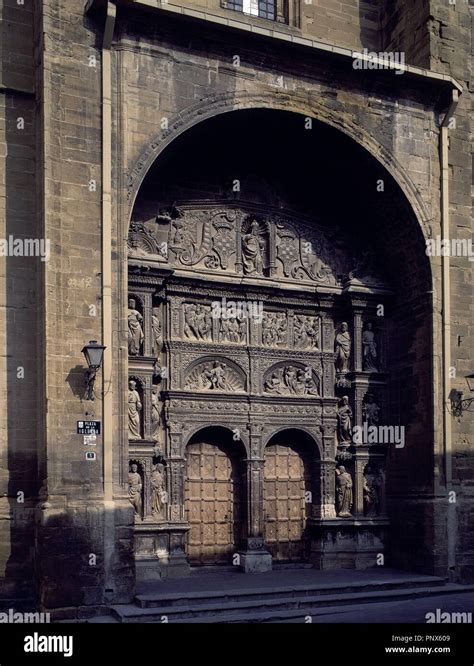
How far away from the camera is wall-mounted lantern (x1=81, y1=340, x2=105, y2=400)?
1350cm

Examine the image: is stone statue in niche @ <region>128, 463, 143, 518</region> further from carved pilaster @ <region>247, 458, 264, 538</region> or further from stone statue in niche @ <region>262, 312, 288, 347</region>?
stone statue in niche @ <region>262, 312, 288, 347</region>

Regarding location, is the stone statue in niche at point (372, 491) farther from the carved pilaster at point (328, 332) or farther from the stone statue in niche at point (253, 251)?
the stone statue in niche at point (253, 251)

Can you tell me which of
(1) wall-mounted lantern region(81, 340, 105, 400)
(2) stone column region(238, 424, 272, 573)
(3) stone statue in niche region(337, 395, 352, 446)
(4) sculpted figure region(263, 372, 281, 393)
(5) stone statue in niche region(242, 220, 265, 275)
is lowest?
(2) stone column region(238, 424, 272, 573)

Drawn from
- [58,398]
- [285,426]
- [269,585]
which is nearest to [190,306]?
[285,426]

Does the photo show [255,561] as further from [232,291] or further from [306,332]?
[232,291]

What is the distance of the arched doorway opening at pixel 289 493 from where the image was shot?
684 inches

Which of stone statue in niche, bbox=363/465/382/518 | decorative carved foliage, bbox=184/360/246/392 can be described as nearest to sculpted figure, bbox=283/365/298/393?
decorative carved foliage, bbox=184/360/246/392

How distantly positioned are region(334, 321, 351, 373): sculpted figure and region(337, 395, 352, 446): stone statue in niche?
608 mm

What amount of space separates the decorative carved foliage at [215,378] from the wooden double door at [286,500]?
1.46m

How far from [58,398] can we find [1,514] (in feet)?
6.42

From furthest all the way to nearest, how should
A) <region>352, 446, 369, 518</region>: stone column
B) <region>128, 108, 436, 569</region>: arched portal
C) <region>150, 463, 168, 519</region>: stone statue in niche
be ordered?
<region>352, 446, 369, 518</region>: stone column, <region>128, 108, 436, 569</region>: arched portal, <region>150, 463, 168, 519</region>: stone statue in niche

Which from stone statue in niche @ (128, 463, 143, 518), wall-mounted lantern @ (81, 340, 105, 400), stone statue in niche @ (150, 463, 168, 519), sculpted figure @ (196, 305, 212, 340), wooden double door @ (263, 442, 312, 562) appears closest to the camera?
wall-mounted lantern @ (81, 340, 105, 400)

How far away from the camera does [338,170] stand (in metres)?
17.7

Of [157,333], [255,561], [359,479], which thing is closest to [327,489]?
[359,479]
